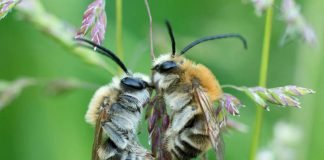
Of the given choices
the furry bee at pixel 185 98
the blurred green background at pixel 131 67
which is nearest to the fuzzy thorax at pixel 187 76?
the furry bee at pixel 185 98

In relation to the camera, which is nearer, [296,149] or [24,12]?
[24,12]

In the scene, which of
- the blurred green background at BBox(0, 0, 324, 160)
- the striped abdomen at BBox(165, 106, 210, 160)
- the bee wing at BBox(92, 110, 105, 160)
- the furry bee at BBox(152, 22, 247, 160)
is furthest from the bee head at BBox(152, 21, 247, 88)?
the blurred green background at BBox(0, 0, 324, 160)

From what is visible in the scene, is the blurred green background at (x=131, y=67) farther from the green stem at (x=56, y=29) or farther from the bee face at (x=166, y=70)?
the bee face at (x=166, y=70)

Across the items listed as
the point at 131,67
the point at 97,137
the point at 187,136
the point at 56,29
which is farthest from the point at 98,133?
the point at 131,67

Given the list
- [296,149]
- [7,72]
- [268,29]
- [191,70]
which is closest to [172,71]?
[191,70]

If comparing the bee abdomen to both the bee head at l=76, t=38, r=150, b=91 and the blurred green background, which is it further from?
the blurred green background

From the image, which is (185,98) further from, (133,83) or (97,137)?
(97,137)

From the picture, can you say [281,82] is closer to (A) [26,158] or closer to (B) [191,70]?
(A) [26,158]
